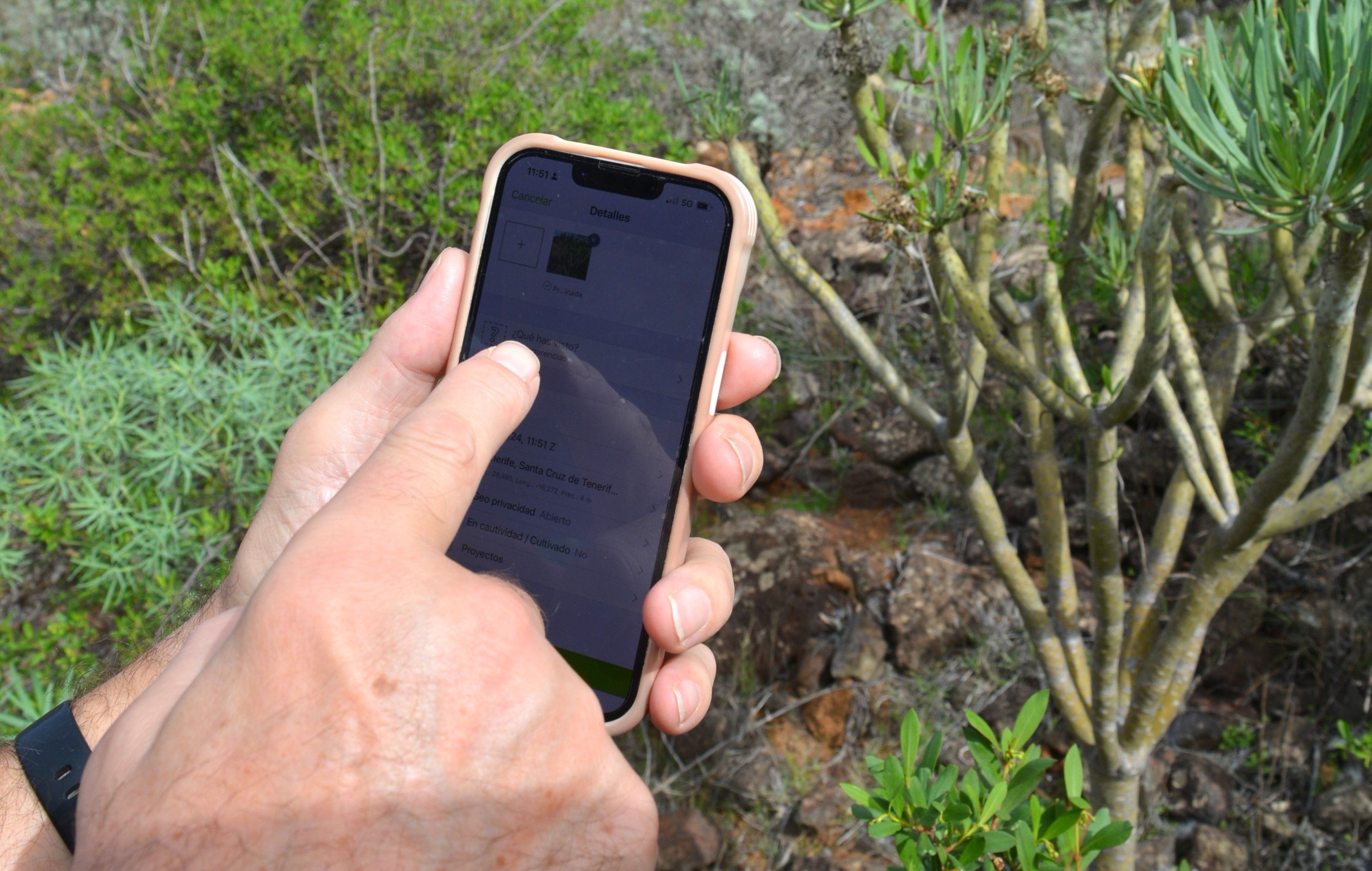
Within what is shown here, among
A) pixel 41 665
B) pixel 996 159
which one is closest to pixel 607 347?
pixel 996 159

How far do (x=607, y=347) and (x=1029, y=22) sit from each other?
1.45m

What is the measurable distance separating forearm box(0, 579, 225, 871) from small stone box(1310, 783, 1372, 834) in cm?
289

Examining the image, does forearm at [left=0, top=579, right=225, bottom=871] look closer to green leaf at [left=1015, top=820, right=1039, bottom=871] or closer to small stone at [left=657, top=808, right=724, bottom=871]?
green leaf at [left=1015, top=820, right=1039, bottom=871]

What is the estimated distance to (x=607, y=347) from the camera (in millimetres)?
1367

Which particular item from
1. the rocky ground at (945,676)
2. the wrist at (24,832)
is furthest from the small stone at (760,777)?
the wrist at (24,832)

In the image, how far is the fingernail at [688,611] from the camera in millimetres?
1317

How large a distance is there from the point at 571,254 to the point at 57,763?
3.75 ft

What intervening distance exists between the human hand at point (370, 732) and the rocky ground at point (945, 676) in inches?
70.2

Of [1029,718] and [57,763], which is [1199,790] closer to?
[1029,718]

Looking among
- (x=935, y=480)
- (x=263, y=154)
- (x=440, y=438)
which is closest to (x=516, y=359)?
(x=440, y=438)

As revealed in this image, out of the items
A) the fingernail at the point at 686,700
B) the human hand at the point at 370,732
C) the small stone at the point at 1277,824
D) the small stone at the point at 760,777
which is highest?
the human hand at the point at 370,732

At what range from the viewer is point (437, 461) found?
97 centimetres

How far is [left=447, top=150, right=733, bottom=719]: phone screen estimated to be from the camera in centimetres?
135

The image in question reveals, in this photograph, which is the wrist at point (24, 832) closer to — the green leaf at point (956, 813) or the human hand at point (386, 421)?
the human hand at point (386, 421)
